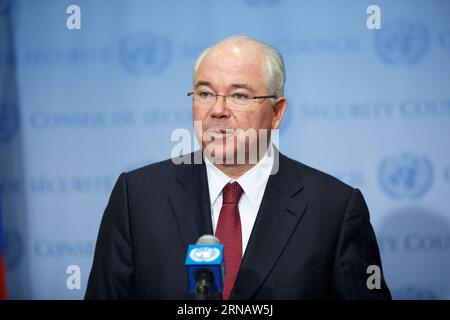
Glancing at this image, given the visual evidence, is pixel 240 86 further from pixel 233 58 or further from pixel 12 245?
pixel 12 245

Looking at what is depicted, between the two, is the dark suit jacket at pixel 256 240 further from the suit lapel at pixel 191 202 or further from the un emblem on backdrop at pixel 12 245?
the un emblem on backdrop at pixel 12 245

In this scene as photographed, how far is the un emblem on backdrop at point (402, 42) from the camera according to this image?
281cm

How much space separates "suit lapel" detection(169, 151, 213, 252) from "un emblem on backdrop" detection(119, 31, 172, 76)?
3.69ft

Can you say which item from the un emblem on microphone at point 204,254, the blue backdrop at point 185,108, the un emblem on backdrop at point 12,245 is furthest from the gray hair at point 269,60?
the un emblem on backdrop at point 12,245

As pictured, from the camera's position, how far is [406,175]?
2848 millimetres

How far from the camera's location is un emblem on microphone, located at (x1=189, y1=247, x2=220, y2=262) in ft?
3.70

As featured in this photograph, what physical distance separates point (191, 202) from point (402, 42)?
1671 millimetres

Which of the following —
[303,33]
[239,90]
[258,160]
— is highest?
[303,33]

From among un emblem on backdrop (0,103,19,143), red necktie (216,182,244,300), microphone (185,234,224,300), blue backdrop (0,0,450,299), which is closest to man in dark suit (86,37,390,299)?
red necktie (216,182,244,300)
